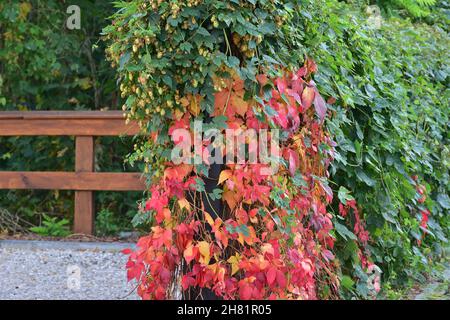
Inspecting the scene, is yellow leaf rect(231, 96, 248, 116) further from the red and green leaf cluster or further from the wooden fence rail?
the wooden fence rail

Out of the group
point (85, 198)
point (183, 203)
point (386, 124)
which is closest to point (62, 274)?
point (85, 198)

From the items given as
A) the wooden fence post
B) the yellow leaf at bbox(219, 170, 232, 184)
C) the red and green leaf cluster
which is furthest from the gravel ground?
the yellow leaf at bbox(219, 170, 232, 184)

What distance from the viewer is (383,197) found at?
5.21m

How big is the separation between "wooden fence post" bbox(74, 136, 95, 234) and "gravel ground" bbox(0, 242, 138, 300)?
75cm

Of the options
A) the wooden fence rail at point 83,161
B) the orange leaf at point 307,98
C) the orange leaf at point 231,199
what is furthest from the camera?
the wooden fence rail at point 83,161

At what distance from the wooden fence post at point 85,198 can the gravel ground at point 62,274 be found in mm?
748

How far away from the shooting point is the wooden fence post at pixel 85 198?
7420mm

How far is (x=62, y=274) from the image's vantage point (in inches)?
239

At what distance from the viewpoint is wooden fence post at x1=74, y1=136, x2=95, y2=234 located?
7.42 m

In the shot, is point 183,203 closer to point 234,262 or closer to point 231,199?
point 231,199

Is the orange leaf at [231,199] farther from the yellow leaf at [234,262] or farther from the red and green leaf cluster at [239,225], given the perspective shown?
the yellow leaf at [234,262]

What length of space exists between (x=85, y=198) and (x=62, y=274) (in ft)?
4.84

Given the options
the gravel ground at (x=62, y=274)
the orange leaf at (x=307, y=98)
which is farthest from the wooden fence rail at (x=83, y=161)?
the orange leaf at (x=307, y=98)
